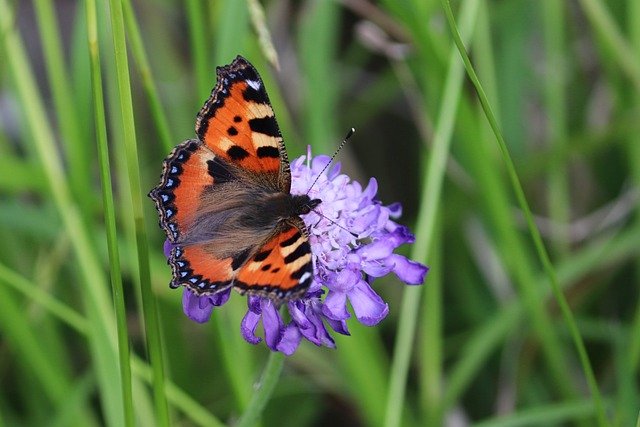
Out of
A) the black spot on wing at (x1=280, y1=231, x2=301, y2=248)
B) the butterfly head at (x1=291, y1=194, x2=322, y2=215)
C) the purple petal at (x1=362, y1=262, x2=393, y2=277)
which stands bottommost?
the purple petal at (x1=362, y1=262, x2=393, y2=277)

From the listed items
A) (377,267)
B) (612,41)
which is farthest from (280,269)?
(612,41)

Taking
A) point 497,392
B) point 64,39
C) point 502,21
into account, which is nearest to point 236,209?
point 497,392

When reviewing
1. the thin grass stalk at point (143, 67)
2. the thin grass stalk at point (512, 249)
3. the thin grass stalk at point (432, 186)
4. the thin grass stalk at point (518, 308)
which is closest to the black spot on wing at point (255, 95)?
the thin grass stalk at point (143, 67)

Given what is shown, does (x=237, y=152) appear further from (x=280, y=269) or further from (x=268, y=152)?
(x=280, y=269)

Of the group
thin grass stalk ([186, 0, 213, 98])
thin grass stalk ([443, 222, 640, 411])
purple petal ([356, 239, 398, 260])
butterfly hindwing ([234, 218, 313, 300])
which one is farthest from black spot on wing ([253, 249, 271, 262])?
thin grass stalk ([443, 222, 640, 411])

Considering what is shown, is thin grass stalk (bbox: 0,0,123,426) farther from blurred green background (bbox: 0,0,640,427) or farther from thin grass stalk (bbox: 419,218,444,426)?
thin grass stalk (bbox: 419,218,444,426)

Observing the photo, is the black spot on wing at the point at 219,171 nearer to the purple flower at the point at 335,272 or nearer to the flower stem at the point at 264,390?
the purple flower at the point at 335,272
